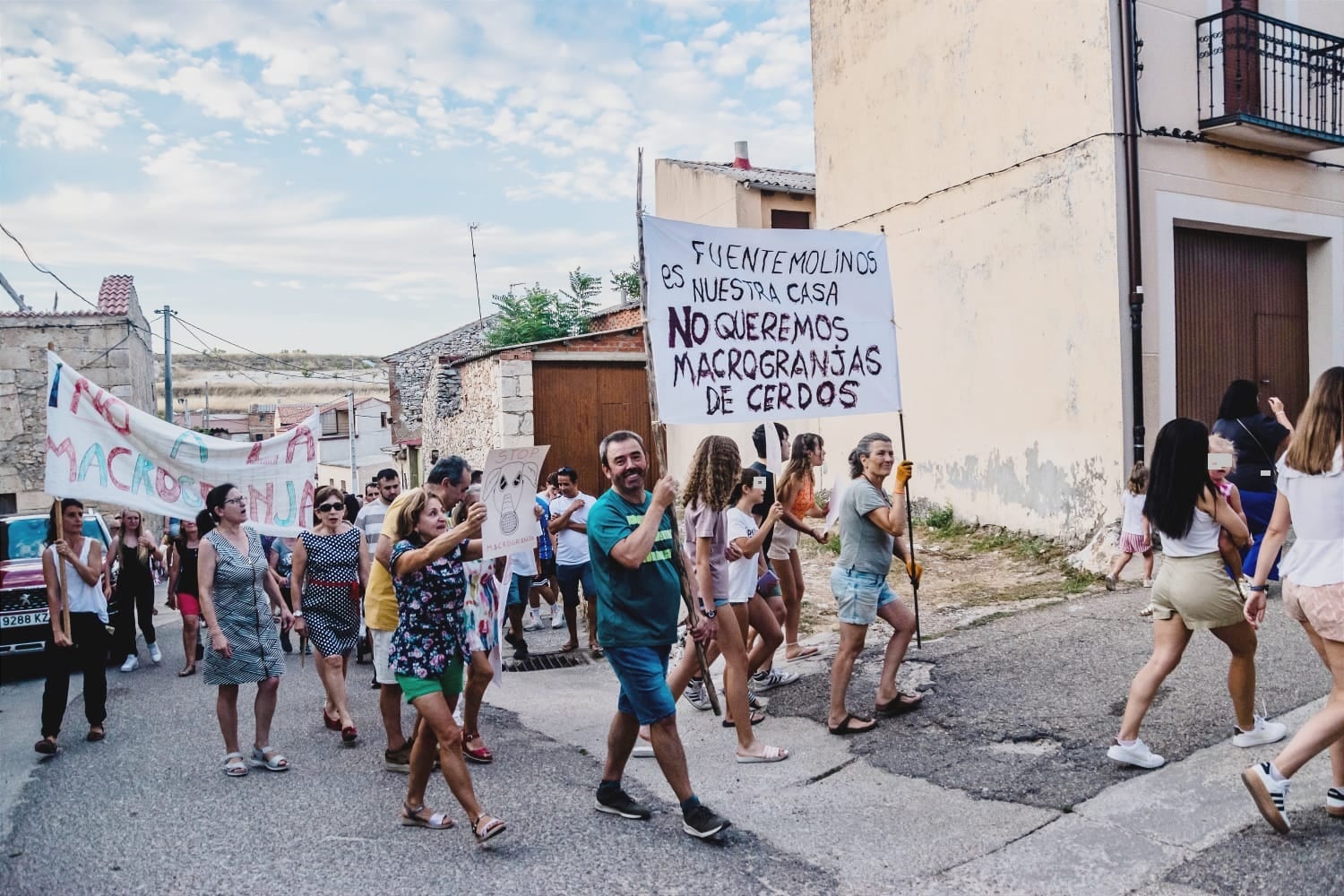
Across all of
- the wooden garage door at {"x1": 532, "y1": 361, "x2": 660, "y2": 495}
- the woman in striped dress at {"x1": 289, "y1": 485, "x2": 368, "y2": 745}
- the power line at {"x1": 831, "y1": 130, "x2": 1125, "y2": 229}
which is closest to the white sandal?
the woman in striped dress at {"x1": 289, "y1": 485, "x2": 368, "y2": 745}

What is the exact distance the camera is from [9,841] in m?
4.95

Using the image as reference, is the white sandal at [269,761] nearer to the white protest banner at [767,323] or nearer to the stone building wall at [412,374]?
the white protest banner at [767,323]

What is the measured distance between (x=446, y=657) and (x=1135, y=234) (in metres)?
8.37

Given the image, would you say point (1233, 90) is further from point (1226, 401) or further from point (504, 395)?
point (504, 395)

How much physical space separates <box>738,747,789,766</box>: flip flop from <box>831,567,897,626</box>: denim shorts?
799 millimetres

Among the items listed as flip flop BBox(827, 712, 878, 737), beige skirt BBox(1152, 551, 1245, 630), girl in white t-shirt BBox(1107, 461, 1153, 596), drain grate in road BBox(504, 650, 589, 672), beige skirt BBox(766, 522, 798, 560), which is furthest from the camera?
drain grate in road BBox(504, 650, 589, 672)

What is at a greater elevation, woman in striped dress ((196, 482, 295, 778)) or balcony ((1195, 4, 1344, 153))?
balcony ((1195, 4, 1344, 153))

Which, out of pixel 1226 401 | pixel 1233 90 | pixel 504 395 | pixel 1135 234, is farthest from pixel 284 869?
pixel 504 395

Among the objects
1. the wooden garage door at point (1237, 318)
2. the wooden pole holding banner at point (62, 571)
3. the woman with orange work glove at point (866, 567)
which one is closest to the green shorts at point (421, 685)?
the woman with orange work glove at point (866, 567)

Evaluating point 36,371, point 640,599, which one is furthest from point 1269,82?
point 36,371

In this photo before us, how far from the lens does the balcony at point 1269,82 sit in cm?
1068

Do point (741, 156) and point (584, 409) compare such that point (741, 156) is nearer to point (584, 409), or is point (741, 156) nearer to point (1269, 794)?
point (584, 409)

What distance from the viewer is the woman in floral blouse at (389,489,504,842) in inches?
180

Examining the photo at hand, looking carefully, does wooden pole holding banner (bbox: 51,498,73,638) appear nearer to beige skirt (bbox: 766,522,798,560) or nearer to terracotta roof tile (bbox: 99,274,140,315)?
beige skirt (bbox: 766,522,798,560)
